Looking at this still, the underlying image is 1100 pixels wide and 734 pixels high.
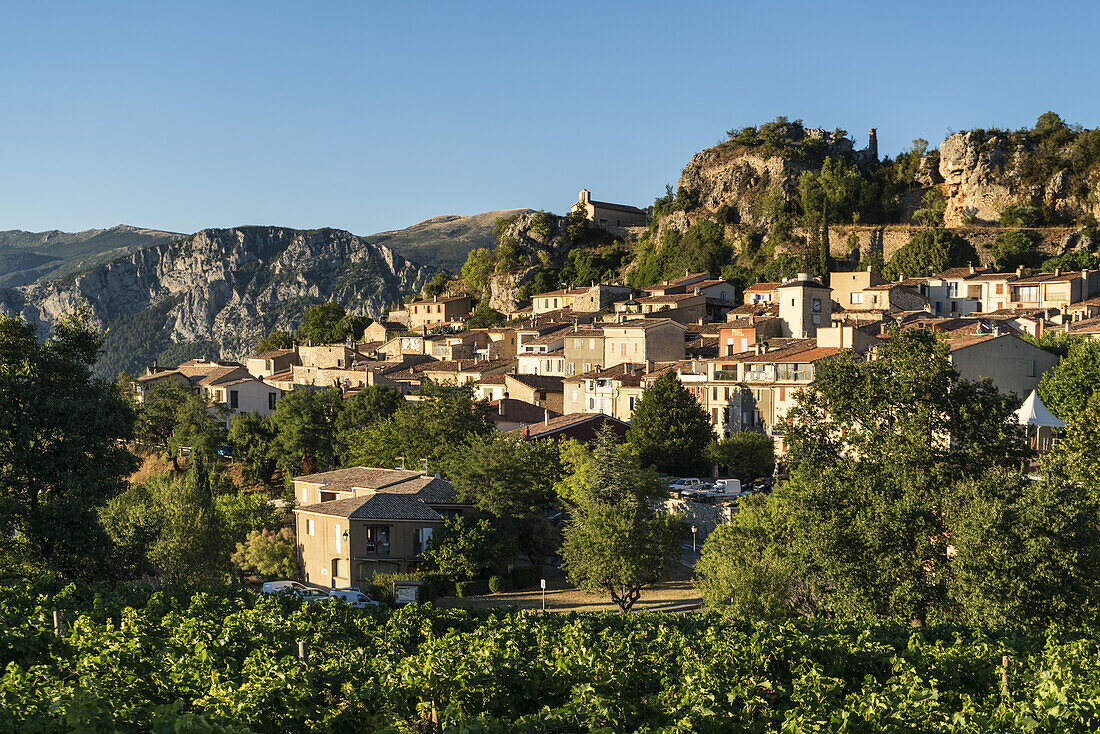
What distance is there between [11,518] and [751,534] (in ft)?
69.1

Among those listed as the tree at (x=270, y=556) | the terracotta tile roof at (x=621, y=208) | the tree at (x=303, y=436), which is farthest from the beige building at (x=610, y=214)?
the tree at (x=270, y=556)

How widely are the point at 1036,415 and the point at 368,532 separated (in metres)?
28.8

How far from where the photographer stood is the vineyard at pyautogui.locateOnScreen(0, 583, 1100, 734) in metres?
12.3

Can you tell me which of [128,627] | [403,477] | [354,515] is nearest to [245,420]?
[403,477]

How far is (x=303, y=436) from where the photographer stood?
63.5 metres

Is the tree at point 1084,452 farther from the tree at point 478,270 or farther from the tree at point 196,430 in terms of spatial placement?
the tree at point 478,270

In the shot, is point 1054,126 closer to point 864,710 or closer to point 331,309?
point 331,309

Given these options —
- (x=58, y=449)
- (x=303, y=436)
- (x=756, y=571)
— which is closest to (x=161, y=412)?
(x=303, y=436)

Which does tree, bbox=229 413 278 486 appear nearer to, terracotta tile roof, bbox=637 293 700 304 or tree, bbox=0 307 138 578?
terracotta tile roof, bbox=637 293 700 304

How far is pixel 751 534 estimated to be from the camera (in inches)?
1296

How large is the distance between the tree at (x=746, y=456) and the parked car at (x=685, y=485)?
1975 millimetres

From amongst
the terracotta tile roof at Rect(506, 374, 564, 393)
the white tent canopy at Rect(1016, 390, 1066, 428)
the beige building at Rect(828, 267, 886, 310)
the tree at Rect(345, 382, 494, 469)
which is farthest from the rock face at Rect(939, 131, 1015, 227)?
the tree at Rect(345, 382, 494, 469)

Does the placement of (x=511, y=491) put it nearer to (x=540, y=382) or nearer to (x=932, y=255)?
(x=540, y=382)

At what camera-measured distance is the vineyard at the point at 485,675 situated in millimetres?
12307
